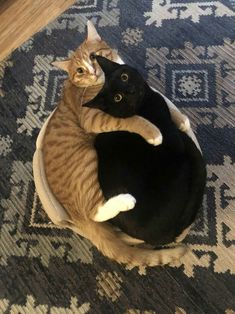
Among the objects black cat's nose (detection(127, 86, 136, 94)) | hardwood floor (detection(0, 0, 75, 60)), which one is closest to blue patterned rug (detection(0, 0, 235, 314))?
hardwood floor (detection(0, 0, 75, 60))

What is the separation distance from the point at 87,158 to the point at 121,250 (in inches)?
9.7

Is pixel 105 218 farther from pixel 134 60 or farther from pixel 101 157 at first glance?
pixel 134 60

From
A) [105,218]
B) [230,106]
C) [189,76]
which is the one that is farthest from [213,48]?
[105,218]

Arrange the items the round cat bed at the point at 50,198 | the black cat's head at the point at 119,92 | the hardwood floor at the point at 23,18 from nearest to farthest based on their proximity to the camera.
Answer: the black cat's head at the point at 119,92 < the round cat bed at the point at 50,198 < the hardwood floor at the point at 23,18

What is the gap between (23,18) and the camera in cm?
178

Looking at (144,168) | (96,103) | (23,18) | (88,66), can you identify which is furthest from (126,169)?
(23,18)

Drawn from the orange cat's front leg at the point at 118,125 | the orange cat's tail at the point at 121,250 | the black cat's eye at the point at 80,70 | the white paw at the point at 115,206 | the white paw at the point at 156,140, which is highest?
the black cat's eye at the point at 80,70

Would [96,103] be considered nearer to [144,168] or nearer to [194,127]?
[144,168]

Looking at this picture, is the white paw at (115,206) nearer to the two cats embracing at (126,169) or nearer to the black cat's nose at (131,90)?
the two cats embracing at (126,169)

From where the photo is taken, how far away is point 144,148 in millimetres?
1072

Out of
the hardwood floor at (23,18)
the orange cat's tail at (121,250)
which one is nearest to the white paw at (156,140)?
the orange cat's tail at (121,250)

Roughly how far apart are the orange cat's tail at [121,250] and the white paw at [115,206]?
0.14 ft

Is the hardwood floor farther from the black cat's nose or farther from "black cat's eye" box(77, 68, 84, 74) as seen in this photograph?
the black cat's nose

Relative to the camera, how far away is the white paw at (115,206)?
102 centimetres
